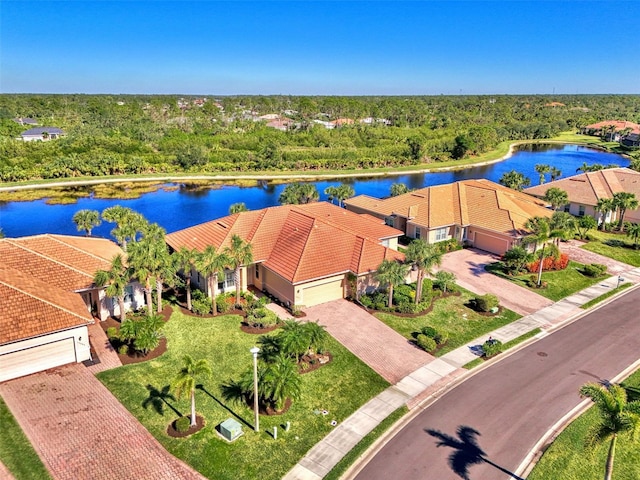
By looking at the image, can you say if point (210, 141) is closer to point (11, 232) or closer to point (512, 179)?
point (11, 232)

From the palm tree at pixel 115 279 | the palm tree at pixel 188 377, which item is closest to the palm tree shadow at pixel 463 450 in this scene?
the palm tree at pixel 188 377

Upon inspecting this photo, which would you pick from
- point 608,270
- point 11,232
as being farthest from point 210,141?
point 608,270

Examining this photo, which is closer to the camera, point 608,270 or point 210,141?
point 608,270

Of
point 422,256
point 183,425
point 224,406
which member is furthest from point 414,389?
point 183,425

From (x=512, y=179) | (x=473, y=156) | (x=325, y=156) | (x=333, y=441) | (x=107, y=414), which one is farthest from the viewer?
(x=473, y=156)

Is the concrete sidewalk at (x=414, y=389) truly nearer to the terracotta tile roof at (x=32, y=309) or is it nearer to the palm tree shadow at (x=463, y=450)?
the palm tree shadow at (x=463, y=450)

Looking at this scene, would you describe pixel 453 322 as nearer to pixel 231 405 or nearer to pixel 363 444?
pixel 363 444

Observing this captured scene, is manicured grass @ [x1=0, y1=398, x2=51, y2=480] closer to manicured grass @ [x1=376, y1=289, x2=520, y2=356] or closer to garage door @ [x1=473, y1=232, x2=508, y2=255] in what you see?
manicured grass @ [x1=376, y1=289, x2=520, y2=356]
